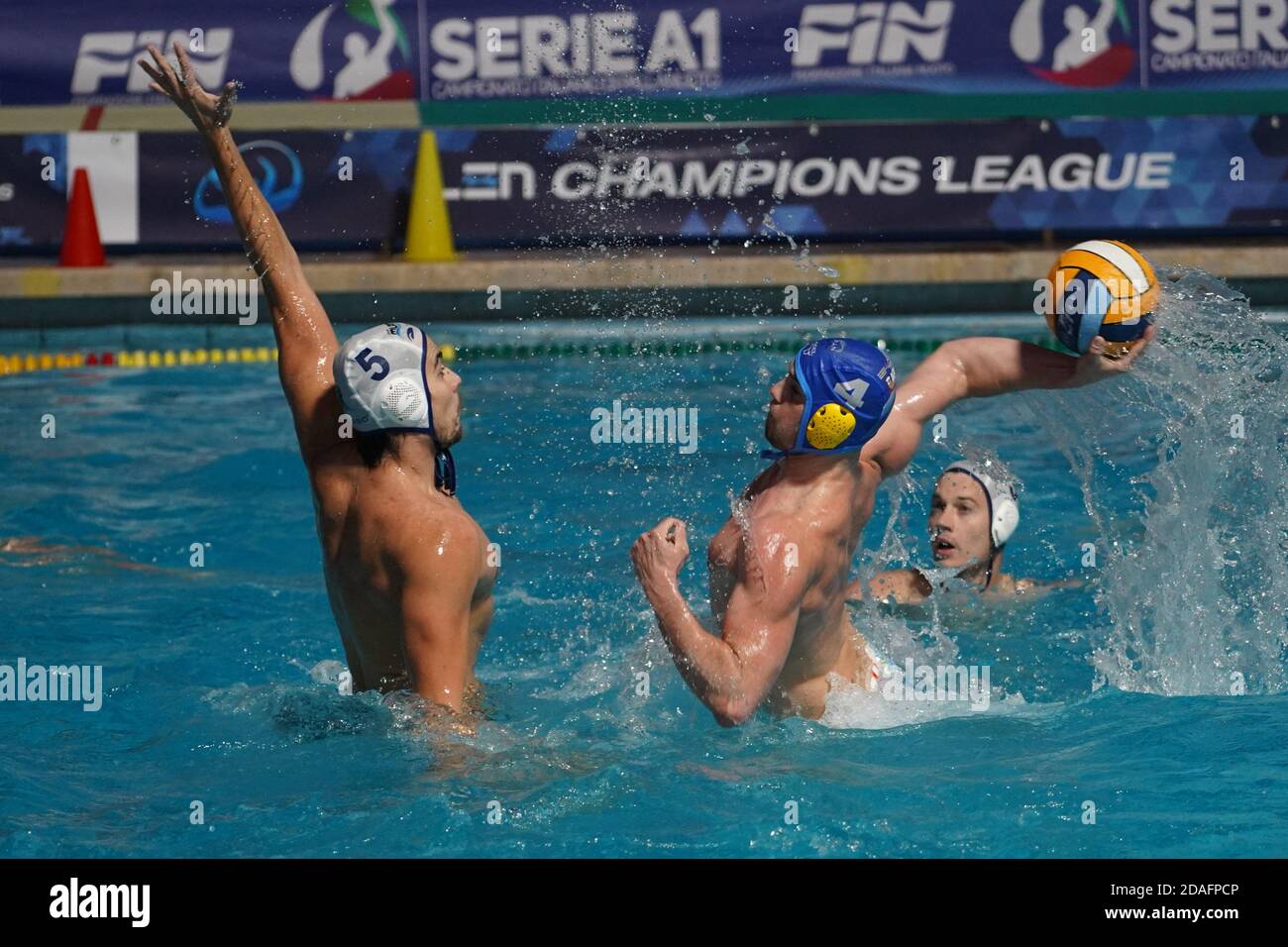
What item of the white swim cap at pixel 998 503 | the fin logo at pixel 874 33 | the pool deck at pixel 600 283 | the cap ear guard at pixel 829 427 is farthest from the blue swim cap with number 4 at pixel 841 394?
the fin logo at pixel 874 33

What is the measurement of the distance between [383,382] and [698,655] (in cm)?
89

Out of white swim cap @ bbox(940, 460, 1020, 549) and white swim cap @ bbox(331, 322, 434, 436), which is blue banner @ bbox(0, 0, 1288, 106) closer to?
white swim cap @ bbox(940, 460, 1020, 549)

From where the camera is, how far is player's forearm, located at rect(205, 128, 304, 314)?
3768 mm

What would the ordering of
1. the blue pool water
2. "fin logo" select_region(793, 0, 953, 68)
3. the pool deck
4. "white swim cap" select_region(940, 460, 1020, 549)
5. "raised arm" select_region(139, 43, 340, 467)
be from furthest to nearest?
1. "fin logo" select_region(793, 0, 953, 68)
2. the pool deck
3. "white swim cap" select_region(940, 460, 1020, 549)
4. "raised arm" select_region(139, 43, 340, 467)
5. the blue pool water

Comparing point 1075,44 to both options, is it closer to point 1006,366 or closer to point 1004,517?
point 1004,517

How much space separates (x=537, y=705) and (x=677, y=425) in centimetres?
380

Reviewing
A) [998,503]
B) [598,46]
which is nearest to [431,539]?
[998,503]

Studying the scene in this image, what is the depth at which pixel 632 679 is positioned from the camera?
4359mm

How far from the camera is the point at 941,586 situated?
5539 mm

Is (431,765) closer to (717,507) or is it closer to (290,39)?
(717,507)

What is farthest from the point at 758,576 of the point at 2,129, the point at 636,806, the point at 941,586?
the point at 2,129

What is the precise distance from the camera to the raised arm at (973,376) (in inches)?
158

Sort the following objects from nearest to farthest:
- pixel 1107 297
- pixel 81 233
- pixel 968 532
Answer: pixel 1107 297
pixel 968 532
pixel 81 233

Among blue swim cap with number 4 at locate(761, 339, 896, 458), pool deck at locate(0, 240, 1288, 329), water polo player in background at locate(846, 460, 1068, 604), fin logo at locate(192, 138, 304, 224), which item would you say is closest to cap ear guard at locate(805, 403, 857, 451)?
blue swim cap with number 4 at locate(761, 339, 896, 458)
